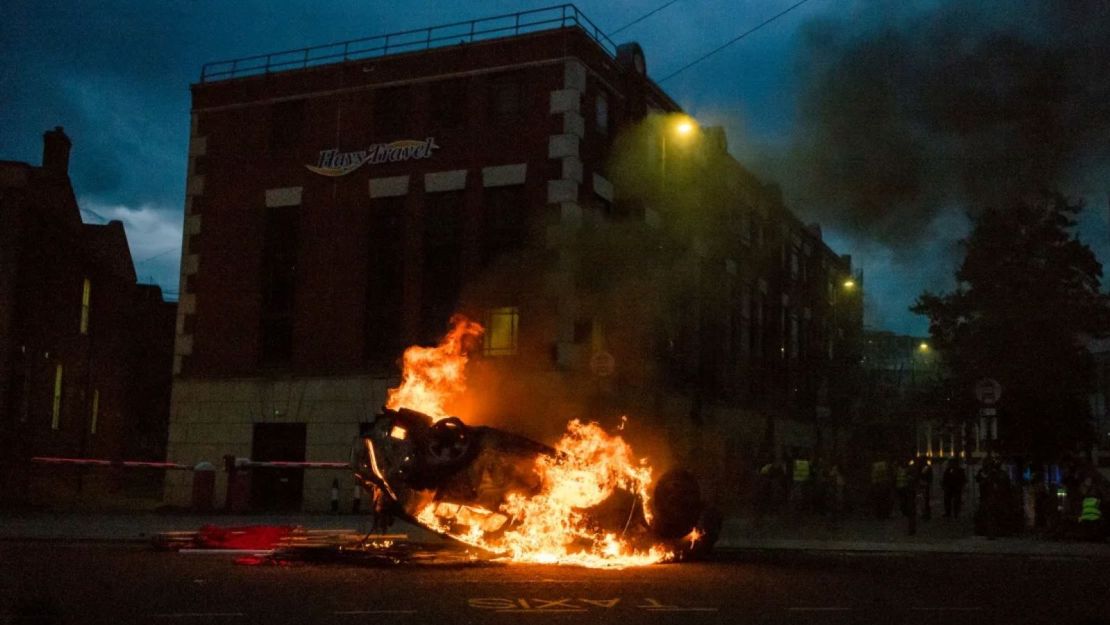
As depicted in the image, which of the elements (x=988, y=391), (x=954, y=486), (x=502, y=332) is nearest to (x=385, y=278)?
(x=502, y=332)

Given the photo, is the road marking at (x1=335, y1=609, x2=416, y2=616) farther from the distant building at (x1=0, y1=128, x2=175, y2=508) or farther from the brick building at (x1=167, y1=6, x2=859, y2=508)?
the distant building at (x1=0, y1=128, x2=175, y2=508)

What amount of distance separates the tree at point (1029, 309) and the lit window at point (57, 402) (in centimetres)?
2502

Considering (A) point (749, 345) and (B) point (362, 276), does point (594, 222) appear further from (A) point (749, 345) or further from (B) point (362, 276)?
(A) point (749, 345)

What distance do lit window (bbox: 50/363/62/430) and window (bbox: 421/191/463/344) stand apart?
41.5 ft

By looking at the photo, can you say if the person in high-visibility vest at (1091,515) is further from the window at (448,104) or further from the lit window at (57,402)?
the lit window at (57,402)

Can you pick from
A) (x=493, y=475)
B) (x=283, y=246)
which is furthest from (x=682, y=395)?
(x=493, y=475)

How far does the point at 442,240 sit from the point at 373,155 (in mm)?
2918

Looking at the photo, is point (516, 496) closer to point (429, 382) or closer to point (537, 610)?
point (429, 382)

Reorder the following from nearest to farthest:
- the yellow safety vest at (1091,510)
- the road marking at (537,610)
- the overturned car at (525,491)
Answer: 1. the road marking at (537,610)
2. the overturned car at (525,491)
3. the yellow safety vest at (1091,510)

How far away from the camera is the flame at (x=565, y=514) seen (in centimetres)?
1335

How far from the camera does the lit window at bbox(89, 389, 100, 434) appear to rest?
33.9 m

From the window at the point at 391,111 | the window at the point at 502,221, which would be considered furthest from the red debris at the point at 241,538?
the window at the point at 391,111

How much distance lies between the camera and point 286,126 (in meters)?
27.8

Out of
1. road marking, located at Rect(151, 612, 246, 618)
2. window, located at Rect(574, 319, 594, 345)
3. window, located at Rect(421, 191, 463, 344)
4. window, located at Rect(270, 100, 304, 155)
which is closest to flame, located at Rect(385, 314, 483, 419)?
road marking, located at Rect(151, 612, 246, 618)
